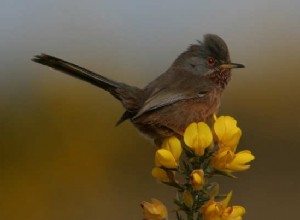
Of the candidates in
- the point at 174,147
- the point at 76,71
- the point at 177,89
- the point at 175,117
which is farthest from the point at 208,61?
the point at 174,147

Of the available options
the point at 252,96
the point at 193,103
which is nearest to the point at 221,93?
the point at 193,103

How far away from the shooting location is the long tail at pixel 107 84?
11.2 feet

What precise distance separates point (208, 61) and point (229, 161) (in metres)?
1.31

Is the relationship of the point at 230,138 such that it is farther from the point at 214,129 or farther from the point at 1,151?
the point at 1,151

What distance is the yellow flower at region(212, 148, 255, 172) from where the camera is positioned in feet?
8.57

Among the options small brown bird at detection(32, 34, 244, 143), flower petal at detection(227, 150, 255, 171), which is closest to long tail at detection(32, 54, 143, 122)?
small brown bird at detection(32, 34, 244, 143)

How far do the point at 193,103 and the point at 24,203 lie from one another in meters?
2.80

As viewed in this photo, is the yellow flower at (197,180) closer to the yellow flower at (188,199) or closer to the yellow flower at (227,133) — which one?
the yellow flower at (188,199)

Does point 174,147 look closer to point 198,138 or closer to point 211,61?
point 198,138

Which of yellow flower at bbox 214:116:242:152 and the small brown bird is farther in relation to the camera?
the small brown bird

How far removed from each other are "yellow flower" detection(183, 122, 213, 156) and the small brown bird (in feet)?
1.96

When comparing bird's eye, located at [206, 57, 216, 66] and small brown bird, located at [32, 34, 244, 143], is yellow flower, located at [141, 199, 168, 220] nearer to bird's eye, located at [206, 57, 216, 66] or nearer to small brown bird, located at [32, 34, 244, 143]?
small brown bird, located at [32, 34, 244, 143]

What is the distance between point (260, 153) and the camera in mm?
7730

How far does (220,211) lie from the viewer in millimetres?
2523
